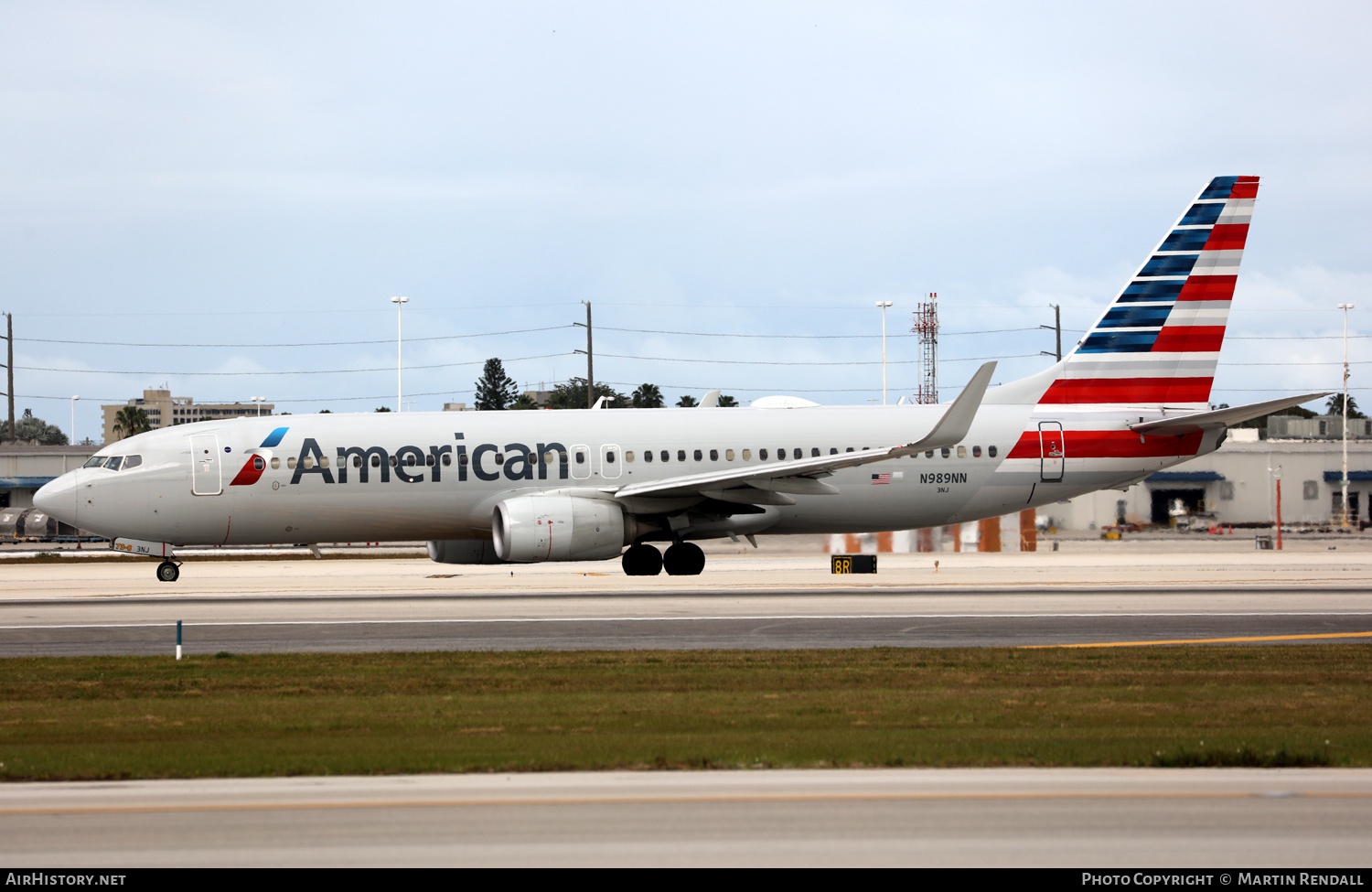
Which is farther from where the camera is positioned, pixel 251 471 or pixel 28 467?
pixel 28 467

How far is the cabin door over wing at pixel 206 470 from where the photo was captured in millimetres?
29891

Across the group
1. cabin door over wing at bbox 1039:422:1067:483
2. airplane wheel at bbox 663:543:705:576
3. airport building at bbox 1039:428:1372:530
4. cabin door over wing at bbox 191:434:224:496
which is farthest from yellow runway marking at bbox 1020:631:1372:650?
airport building at bbox 1039:428:1372:530

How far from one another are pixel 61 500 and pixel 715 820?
25870 millimetres

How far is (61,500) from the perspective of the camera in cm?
2958

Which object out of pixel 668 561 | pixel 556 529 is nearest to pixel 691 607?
pixel 556 529

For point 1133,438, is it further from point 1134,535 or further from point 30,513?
point 30,513

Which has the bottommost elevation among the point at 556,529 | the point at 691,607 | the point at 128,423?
the point at 691,607

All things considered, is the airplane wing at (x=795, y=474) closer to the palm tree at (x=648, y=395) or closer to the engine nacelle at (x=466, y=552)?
the engine nacelle at (x=466, y=552)

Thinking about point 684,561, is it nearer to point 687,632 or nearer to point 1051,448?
point 1051,448

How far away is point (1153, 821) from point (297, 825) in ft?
18.2

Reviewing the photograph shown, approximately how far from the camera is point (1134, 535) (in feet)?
189

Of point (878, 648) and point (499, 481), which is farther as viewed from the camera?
point (499, 481)

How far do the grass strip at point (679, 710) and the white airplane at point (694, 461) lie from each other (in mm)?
11368

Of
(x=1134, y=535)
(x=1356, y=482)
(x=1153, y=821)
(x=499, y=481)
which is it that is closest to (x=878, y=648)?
(x=1153, y=821)
